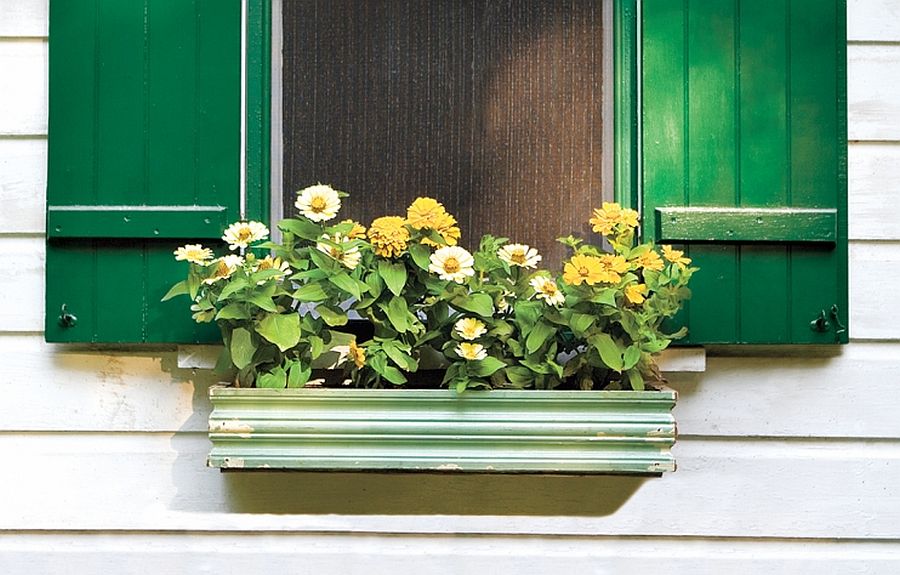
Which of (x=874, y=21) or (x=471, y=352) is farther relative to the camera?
(x=874, y=21)

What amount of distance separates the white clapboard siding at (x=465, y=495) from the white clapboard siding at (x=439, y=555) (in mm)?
23

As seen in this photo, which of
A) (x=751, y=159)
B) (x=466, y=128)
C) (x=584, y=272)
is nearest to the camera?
(x=584, y=272)

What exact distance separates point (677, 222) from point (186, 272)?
90 centimetres

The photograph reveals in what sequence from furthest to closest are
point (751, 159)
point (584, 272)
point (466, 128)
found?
point (466, 128) → point (751, 159) → point (584, 272)

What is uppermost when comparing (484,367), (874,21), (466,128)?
(874,21)

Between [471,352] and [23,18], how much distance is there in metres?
1.05

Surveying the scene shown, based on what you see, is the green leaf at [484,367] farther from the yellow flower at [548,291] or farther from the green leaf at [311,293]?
the green leaf at [311,293]

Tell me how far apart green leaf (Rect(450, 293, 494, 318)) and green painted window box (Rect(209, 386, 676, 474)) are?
0.14m

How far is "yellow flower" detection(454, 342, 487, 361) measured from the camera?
1595mm

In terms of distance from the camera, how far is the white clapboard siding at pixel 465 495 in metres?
1.78

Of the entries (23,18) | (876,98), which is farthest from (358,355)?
(876,98)

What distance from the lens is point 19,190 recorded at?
1.79 metres

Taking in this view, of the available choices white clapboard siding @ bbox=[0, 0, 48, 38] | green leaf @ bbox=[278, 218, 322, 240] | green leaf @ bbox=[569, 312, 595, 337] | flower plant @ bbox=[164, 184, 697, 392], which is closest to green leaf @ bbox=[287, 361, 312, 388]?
flower plant @ bbox=[164, 184, 697, 392]

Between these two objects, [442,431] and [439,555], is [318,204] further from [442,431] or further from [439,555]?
[439,555]
